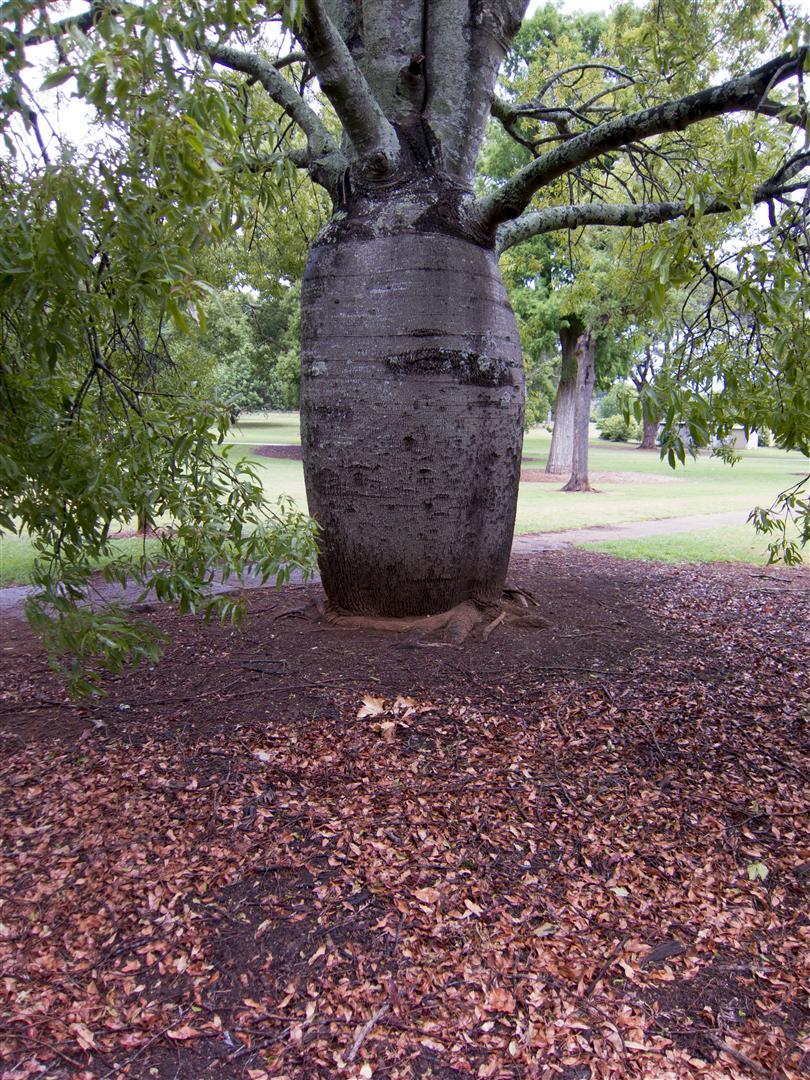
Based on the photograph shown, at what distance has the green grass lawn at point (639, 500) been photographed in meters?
9.27

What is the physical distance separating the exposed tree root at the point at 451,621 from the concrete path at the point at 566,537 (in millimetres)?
1883

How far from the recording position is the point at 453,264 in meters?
4.21

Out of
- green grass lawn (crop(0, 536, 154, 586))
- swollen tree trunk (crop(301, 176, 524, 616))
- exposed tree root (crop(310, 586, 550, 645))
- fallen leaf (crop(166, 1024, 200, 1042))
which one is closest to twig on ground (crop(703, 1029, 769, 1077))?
fallen leaf (crop(166, 1024, 200, 1042))

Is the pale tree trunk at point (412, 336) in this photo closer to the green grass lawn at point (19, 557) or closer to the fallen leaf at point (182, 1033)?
the fallen leaf at point (182, 1033)

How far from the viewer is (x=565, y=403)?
2242 cm

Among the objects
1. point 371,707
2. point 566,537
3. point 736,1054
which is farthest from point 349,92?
point 566,537

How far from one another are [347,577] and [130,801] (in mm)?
1845

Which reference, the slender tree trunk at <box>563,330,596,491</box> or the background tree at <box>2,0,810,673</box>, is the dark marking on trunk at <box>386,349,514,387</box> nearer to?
the background tree at <box>2,0,810,673</box>

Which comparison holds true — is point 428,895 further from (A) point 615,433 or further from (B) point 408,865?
(A) point 615,433

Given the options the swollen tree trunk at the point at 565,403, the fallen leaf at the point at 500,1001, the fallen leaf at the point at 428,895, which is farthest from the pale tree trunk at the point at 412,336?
the swollen tree trunk at the point at 565,403

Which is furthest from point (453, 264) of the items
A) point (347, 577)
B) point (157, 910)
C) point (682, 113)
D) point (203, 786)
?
point (157, 910)

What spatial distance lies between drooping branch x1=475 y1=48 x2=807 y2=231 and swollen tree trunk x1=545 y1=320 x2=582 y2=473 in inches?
619

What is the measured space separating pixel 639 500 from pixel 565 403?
6376mm

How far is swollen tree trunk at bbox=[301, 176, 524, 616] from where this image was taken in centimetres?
416
